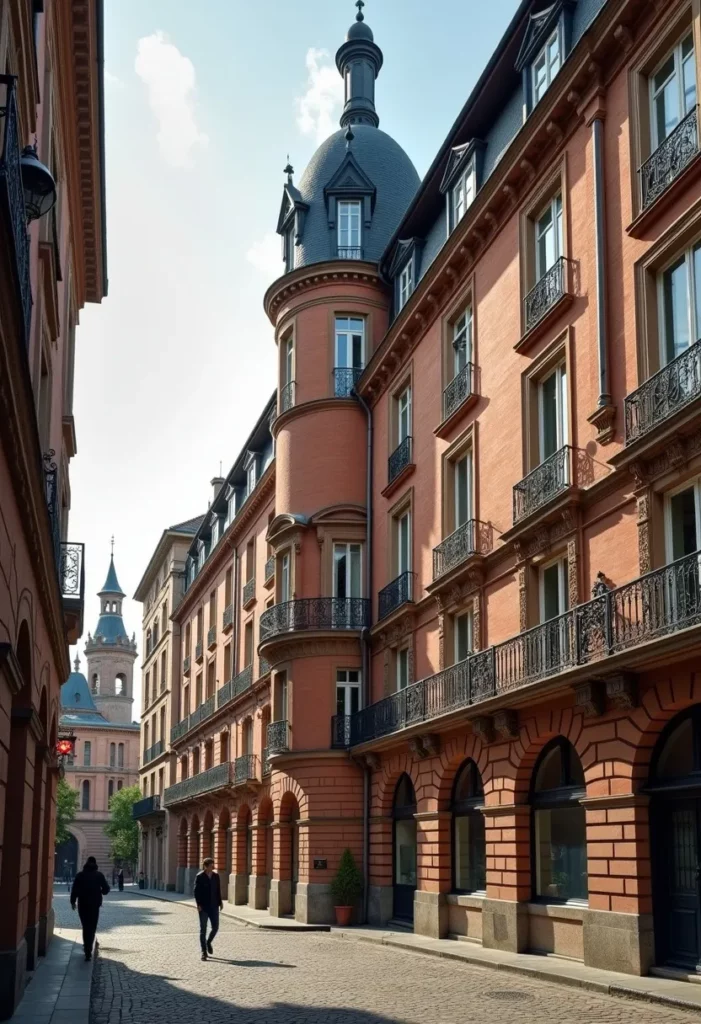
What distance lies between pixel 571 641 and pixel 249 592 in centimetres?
2662

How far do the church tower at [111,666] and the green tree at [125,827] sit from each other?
32.8m

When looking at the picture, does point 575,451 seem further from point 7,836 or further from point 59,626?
point 7,836

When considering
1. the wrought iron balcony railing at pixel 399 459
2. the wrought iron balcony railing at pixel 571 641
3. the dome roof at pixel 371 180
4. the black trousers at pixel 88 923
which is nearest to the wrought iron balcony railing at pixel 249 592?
the dome roof at pixel 371 180

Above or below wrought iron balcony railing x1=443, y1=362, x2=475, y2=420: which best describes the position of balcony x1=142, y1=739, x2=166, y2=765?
below

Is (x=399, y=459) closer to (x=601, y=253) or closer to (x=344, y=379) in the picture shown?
(x=344, y=379)

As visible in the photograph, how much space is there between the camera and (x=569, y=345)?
69.8ft

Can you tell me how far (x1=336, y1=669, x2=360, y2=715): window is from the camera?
33.1 m

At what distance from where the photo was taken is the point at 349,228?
36.3 m

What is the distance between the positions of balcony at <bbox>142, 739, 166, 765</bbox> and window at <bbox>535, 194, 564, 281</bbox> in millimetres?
49710

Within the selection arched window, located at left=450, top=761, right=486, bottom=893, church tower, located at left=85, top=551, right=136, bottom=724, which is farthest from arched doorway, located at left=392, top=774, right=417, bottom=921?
church tower, located at left=85, top=551, right=136, bottom=724

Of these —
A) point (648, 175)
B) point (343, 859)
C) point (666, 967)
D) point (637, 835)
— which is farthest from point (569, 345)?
point (343, 859)

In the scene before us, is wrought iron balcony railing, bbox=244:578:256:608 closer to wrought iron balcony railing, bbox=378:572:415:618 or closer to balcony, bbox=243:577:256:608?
A: balcony, bbox=243:577:256:608

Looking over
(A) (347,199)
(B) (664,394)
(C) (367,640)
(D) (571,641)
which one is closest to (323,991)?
(D) (571,641)

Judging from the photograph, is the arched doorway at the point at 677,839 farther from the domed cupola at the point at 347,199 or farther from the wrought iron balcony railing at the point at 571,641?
the domed cupola at the point at 347,199
